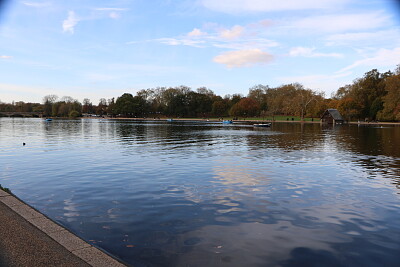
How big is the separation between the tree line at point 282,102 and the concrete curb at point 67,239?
323 feet

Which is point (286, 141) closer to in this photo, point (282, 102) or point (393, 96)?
point (393, 96)

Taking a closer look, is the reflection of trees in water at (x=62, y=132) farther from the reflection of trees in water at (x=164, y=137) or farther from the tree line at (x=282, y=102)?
the tree line at (x=282, y=102)

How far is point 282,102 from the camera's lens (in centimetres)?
14125

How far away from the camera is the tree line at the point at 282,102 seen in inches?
4183

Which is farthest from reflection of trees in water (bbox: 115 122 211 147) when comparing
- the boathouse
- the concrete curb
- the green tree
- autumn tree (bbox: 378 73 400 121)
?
the green tree

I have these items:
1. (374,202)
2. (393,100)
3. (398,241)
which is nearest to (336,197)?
(374,202)

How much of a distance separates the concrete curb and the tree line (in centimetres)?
9832

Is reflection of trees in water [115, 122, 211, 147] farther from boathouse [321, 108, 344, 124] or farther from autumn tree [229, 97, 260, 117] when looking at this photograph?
autumn tree [229, 97, 260, 117]

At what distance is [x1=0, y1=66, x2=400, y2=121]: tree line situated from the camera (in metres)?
106

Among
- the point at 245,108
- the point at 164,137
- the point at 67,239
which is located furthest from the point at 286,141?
the point at 245,108

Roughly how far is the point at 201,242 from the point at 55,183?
374 inches

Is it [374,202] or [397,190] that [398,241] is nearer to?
[374,202]

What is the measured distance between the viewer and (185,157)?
24031 mm

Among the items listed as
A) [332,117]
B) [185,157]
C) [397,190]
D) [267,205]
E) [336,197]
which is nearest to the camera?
[267,205]
